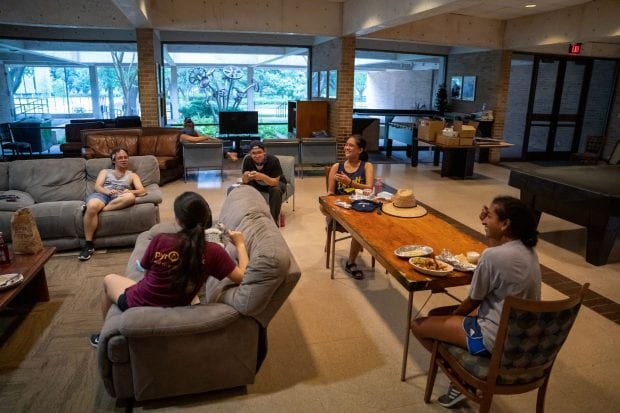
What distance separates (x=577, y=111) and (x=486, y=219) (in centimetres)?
1029

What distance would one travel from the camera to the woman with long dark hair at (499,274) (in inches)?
77.5

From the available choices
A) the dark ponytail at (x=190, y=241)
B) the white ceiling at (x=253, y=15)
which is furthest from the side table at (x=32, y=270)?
the white ceiling at (x=253, y=15)

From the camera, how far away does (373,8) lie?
7.14 m

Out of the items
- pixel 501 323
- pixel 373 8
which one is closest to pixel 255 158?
pixel 501 323

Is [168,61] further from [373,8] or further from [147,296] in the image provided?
[147,296]

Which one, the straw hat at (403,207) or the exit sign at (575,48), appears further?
the exit sign at (575,48)

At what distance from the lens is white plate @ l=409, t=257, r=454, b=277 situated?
7.57 feet

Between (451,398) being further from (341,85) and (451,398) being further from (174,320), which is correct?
(341,85)

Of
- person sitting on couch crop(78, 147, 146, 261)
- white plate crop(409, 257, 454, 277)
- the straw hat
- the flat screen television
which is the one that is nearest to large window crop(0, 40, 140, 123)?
the flat screen television

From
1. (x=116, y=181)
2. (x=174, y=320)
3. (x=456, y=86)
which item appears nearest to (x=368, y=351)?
(x=174, y=320)

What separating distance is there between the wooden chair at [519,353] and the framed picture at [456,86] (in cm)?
999

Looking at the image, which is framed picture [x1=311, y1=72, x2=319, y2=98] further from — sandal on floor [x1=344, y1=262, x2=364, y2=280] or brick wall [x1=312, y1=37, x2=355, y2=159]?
sandal on floor [x1=344, y1=262, x2=364, y2=280]

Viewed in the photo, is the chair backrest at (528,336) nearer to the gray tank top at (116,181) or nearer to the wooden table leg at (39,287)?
the wooden table leg at (39,287)

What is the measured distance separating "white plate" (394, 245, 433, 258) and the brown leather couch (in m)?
5.47
